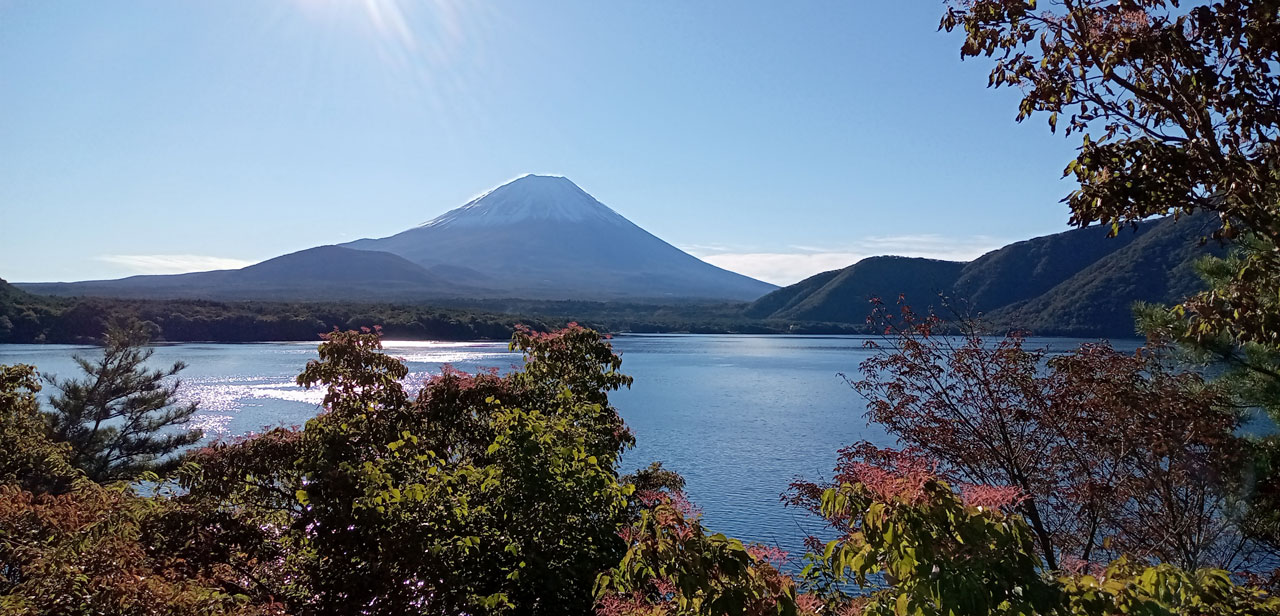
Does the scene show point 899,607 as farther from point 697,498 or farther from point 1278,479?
point 697,498

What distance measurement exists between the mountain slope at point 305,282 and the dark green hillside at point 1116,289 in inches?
3791

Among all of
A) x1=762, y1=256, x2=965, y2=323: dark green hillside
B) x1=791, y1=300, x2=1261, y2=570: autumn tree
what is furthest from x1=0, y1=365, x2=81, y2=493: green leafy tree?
x1=762, y1=256, x2=965, y2=323: dark green hillside

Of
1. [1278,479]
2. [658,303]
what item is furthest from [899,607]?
[658,303]

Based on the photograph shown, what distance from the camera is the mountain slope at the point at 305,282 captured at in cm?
11458

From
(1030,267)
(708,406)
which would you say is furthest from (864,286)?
(708,406)

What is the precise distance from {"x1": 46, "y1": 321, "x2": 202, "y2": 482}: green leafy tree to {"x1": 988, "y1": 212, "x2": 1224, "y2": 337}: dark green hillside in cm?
2674

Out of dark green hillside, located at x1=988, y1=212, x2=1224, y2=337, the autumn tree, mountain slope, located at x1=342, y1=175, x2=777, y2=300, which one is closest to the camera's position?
the autumn tree

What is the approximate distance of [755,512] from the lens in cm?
1542

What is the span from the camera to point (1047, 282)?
156 ft

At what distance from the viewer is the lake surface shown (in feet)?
56.2

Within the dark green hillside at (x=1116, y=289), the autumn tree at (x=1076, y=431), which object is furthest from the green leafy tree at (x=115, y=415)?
the dark green hillside at (x=1116, y=289)

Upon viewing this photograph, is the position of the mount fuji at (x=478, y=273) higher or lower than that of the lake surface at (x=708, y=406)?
higher

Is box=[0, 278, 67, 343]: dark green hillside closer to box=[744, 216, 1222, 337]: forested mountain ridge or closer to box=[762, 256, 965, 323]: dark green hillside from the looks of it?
box=[744, 216, 1222, 337]: forested mountain ridge

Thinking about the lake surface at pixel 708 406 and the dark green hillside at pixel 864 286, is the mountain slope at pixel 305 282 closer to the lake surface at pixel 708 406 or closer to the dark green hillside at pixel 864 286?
the lake surface at pixel 708 406
